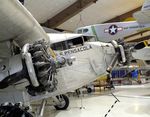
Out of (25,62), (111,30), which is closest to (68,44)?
(25,62)

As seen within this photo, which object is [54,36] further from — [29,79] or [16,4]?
[16,4]

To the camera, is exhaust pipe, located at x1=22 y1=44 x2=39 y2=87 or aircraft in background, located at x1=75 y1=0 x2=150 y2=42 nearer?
exhaust pipe, located at x1=22 y1=44 x2=39 y2=87

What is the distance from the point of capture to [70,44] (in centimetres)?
593

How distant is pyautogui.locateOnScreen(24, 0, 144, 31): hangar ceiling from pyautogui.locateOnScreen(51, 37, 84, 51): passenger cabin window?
263 centimetres

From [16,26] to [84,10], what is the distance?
8.44 m

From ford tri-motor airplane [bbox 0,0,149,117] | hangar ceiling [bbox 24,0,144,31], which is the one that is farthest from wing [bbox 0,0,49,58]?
hangar ceiling [bbox 24,0,144,31]

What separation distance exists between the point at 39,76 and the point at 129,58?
3256 millimetres

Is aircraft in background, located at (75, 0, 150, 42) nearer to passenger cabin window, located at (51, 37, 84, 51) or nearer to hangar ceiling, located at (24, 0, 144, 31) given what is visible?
hangar ceiling, located at (24, 0, 144, 31)

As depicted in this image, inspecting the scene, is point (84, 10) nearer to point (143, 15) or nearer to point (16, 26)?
point (143, 15)

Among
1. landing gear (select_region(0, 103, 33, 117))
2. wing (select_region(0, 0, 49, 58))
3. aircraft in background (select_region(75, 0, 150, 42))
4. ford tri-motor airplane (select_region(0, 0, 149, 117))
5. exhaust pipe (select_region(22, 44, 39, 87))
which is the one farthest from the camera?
aircraft in background (select_region(75, 0, 150, 42))

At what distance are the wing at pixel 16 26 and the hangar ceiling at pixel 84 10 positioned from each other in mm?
4547

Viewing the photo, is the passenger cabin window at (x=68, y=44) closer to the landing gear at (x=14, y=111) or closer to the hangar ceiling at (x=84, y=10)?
the landing gear at (x=14, y=111)

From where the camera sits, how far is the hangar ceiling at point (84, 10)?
29.4ft

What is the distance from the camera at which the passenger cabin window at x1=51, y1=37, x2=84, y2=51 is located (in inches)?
221
